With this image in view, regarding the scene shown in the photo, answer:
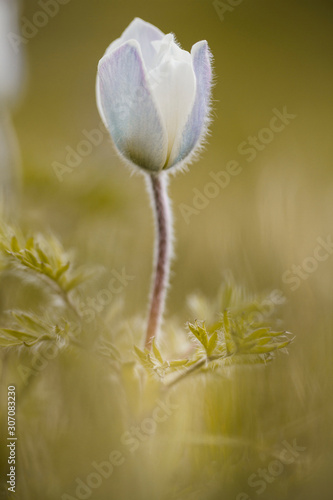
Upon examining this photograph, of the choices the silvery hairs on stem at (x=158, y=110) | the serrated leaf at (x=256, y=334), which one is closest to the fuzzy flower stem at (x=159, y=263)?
the silvery hairs on stem at (x=158, y=110)

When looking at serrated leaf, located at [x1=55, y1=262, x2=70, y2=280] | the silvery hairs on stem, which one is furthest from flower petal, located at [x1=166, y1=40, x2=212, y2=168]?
serrated leaf, located at [x1=55, y1=262, x2=70, y2=280]

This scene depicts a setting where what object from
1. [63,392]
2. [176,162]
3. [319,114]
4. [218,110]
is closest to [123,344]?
[63,392]

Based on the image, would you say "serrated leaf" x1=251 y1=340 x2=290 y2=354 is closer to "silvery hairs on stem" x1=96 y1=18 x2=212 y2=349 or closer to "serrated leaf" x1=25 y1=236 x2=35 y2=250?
"silvery hairs on stem" x1=96 y1=18 x2=212 y2=349

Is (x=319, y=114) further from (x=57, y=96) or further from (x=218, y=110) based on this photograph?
(x=57, y=96)

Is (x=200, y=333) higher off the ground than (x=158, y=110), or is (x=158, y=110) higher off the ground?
(x=158, y=110)

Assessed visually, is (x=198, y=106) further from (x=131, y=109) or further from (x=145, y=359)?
(x=145, y=359)

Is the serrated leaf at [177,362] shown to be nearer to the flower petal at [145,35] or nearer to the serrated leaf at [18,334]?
the serrated leaf at [18,334]

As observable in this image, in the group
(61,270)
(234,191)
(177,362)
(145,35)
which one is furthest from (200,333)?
(234,191)
